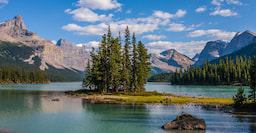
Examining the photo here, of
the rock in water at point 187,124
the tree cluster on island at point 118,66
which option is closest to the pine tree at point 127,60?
the tree cluster on island at point 118,66

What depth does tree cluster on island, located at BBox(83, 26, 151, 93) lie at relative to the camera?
3322 inches

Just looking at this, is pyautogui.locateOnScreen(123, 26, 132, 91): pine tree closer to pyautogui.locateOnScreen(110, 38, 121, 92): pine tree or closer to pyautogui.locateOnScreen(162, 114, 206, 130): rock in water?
pyautogui.locateOnScreen(110, 38, 121, 92): pine tree

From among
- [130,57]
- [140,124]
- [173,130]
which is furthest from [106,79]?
[173,130]

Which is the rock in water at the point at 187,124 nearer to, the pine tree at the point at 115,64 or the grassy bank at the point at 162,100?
the grassy bank at the point at 162,100

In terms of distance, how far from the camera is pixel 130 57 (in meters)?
93.9

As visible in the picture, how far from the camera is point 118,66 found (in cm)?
8612

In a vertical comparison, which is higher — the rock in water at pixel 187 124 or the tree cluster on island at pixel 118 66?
the tree cluster on island at pixel 118 66

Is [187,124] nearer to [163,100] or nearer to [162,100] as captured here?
[163,100]

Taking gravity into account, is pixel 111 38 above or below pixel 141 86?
above

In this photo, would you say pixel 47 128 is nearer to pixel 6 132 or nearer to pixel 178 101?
pixel 6 132

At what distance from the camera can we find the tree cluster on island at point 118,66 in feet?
277

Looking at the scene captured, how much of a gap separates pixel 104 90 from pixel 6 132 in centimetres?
6101

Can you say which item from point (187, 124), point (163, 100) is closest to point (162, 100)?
point (163, 100)

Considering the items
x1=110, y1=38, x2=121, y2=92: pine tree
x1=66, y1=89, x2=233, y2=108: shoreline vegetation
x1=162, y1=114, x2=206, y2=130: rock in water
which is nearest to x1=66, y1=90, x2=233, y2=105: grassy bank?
x1=66, y1=89, x2=233, y2=108: shoreline vegetation
